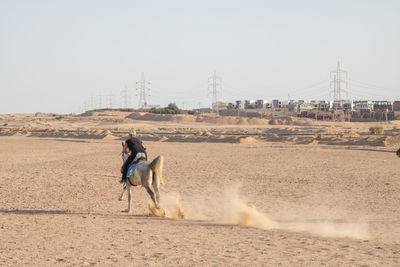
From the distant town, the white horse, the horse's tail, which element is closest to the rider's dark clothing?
the white horse

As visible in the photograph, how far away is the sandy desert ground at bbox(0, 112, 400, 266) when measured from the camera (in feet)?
31.3

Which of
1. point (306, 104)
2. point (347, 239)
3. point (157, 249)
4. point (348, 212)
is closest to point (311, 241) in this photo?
point (347, 239)

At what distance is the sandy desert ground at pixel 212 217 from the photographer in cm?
955

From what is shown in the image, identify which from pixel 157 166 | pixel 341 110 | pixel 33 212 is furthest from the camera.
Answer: pixel 341 110

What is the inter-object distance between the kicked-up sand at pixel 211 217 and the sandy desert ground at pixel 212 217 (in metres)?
0.03

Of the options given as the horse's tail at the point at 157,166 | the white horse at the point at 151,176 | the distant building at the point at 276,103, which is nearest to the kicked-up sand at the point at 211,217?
the white horse at the point at 151,176

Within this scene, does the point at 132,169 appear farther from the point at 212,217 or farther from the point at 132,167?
the point at 212,217

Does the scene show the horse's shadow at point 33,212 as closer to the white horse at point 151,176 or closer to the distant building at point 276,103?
the white horse at point 151,176

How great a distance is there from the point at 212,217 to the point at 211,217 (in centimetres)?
3

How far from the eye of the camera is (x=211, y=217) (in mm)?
14398

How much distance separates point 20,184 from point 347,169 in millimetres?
15597

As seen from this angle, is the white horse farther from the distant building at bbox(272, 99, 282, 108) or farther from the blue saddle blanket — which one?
the distant building at bbox(272, 99, 282, 108)

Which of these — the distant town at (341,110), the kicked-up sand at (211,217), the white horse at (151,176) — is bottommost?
the kicked-up sand at (211,217)

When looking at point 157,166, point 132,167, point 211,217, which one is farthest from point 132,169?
point 211,217
